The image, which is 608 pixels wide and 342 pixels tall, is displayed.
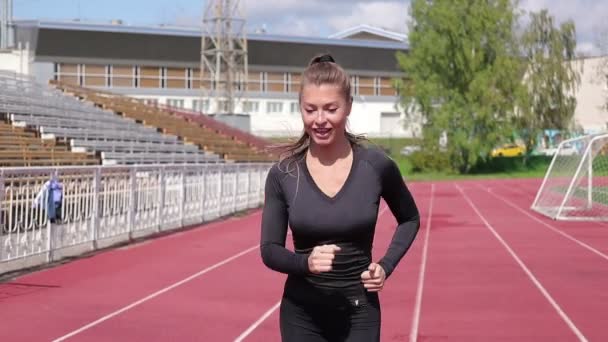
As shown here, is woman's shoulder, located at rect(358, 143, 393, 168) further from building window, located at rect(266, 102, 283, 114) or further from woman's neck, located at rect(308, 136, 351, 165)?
building window, located at rect(266, 102, 283, 114)

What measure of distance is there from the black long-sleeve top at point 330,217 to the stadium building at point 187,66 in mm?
47208

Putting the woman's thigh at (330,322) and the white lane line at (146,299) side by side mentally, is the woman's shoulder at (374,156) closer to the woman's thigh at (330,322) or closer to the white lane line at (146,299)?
the woman's thigh at (330,322)

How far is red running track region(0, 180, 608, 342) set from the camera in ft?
27.0

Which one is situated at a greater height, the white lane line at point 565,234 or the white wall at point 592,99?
the white wall at point 592,99

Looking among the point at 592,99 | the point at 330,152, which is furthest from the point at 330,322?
the point at 592,99

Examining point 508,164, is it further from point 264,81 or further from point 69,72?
point 69,72

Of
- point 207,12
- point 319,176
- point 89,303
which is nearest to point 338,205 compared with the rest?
point 319,176

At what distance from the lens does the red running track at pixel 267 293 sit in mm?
8227

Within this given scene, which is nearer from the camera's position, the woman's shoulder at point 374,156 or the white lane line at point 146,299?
the woman's shoulder at point 374,156

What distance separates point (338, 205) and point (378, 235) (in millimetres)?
15412

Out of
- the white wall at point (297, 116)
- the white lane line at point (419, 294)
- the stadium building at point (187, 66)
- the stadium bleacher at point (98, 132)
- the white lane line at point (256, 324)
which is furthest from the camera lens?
the white wall at point (297, 116)

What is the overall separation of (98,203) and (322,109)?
12513 mm

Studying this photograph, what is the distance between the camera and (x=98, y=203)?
601 inches

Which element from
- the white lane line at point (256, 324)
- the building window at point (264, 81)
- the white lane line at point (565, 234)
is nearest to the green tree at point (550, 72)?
the building window at point (264, 81)
